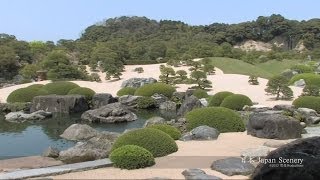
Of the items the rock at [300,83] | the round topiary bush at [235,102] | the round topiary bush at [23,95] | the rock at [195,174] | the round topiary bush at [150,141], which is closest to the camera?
the rock at [195,174]

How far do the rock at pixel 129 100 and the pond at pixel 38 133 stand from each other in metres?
1.91

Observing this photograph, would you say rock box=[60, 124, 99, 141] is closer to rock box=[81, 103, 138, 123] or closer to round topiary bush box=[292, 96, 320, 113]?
rock box=[81, 103, 138, 123]

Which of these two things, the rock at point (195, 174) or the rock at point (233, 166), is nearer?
the rock at point (195, 174)

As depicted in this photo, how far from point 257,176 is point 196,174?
120cm

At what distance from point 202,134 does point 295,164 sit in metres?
5.78

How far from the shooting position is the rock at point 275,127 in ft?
44.0

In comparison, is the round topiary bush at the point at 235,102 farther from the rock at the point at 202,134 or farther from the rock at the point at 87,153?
the rock at the point at 87,153

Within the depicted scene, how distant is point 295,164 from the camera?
7859 millimetres

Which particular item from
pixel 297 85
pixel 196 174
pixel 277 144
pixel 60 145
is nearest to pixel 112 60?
pixel 297 85

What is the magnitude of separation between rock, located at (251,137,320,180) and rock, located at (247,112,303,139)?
4.78m

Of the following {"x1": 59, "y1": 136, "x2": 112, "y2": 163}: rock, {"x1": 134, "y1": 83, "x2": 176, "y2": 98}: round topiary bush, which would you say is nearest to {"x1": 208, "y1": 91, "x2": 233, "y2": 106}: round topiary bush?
{"x1": 134, "y1": 83, "x2": 176, "y2": 98}: round topiary bush

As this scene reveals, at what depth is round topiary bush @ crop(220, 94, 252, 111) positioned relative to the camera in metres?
22.0

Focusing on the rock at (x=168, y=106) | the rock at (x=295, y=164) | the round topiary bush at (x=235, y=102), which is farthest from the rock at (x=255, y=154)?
the rock at (x=168, y=106)

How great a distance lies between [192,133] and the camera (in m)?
13.7
